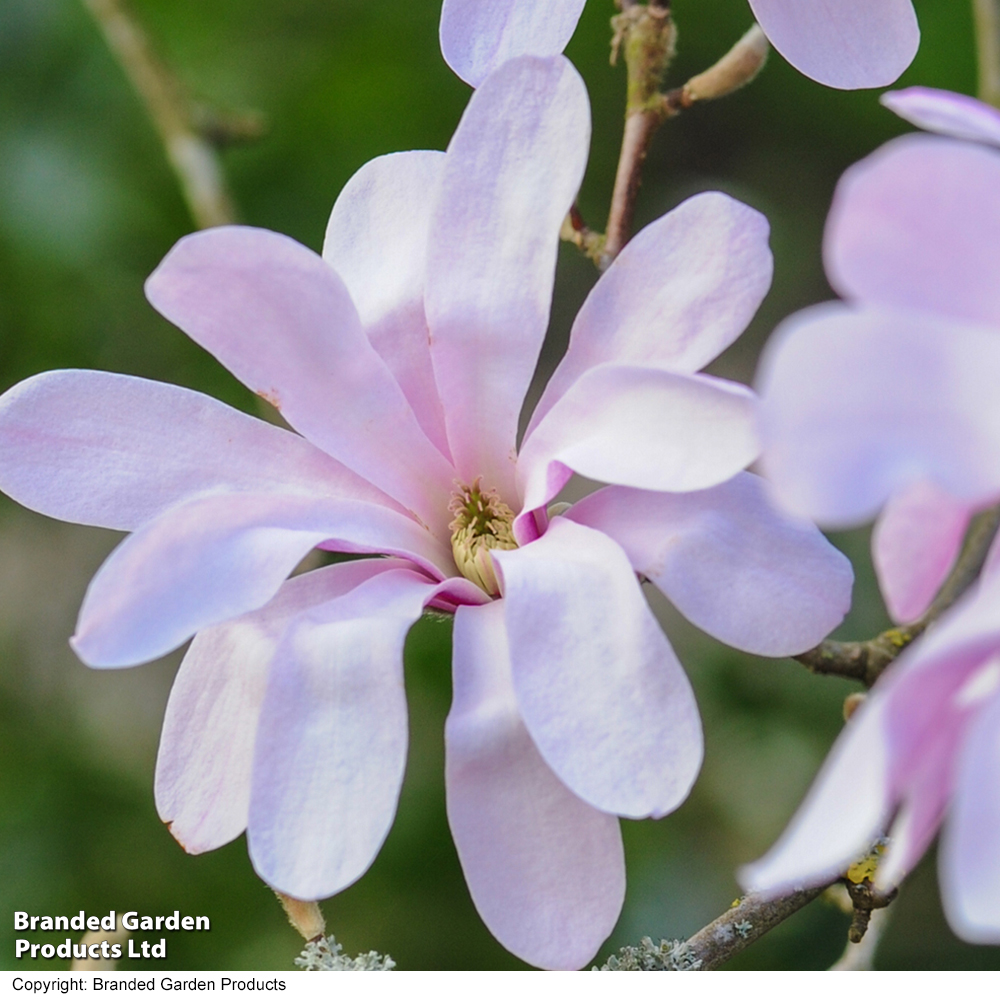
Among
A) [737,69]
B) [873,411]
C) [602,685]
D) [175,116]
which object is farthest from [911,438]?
[175,116]

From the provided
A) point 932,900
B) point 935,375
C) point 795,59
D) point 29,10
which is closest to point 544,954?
point 935,375

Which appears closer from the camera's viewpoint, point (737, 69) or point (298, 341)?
point (298, 341)

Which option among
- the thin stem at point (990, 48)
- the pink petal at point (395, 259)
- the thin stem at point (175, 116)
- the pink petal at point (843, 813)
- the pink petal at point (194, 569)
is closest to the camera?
the pink petal at point (843, 813)

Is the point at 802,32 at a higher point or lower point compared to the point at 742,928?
higher

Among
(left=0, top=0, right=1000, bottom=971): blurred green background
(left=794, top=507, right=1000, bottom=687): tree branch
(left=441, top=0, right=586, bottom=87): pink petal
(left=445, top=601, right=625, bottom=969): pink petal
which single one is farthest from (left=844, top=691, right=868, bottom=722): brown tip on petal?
(left=0, top=0, right=1000, bottom=971): blurred green background

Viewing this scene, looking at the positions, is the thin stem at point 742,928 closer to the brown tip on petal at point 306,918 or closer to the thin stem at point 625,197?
the brown tip on petal at point 306,918

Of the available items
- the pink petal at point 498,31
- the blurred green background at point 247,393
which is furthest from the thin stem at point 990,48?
the blurred green background at point 247,393

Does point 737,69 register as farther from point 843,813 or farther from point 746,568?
point 843,813
